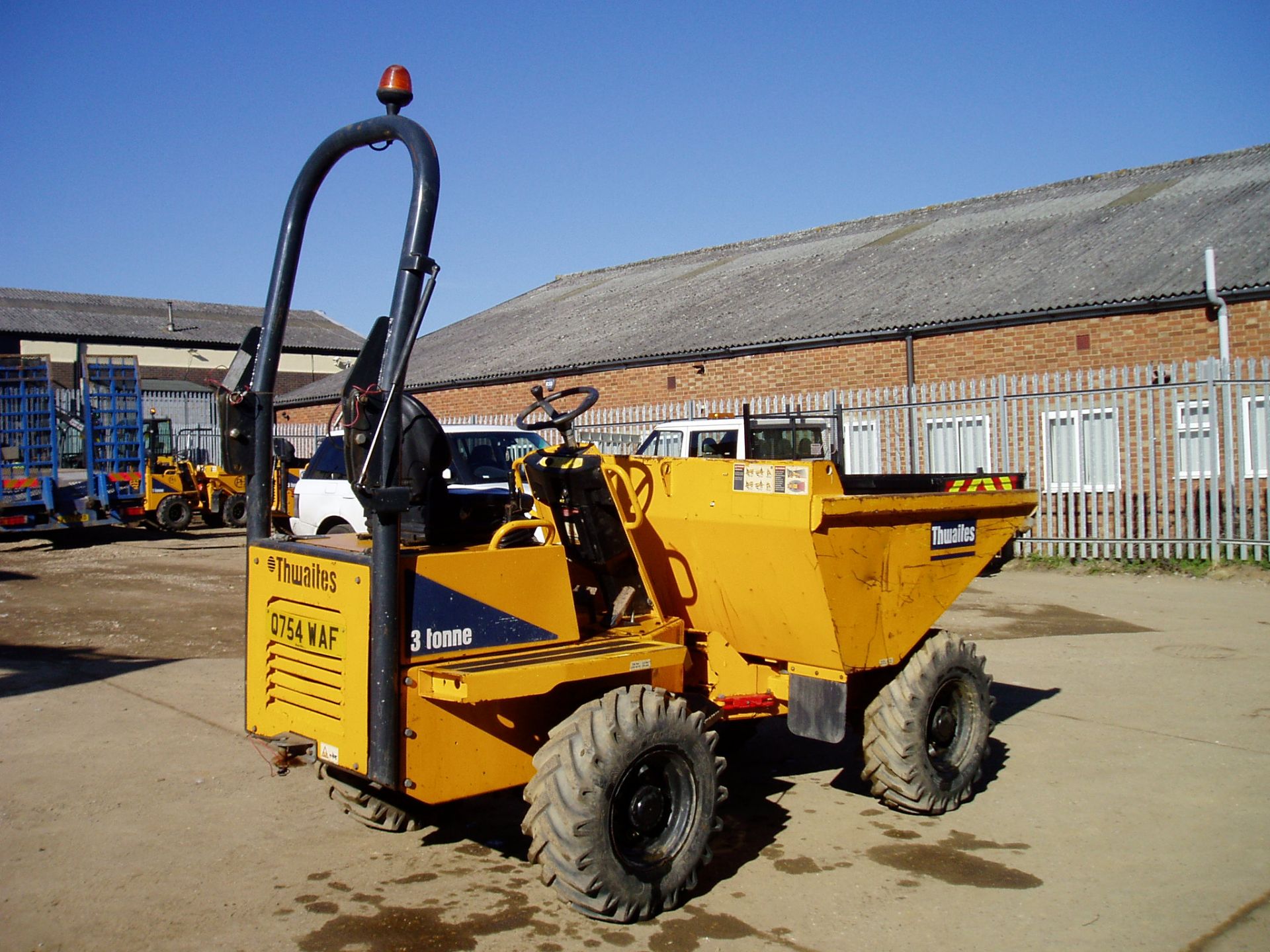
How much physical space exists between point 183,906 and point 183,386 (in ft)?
154

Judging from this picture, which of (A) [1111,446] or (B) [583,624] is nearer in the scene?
(B) [583,624]

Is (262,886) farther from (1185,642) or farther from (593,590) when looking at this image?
(1185,642)

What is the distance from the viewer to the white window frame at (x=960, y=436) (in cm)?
1546

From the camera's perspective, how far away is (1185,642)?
9.71 meters

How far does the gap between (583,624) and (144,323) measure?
179 feet

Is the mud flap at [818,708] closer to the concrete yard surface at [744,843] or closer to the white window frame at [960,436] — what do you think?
the concrete yard surface at [744,843]

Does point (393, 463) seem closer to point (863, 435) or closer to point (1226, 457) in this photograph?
point (1226, 457)

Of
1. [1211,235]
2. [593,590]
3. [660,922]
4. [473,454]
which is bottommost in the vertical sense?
[660,922]

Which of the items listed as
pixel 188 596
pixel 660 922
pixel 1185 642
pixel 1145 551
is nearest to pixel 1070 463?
pixel 1145 551

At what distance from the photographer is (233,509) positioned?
76.4ft

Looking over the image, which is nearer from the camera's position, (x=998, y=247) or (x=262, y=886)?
(x=262, y=886)

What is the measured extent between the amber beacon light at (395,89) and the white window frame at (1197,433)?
12.0 m

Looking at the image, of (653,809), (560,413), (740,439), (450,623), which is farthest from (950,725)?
(740,439)

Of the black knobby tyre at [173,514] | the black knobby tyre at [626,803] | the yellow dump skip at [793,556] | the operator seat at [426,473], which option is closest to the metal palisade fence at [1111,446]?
the yellow dump skip at [793,556]
